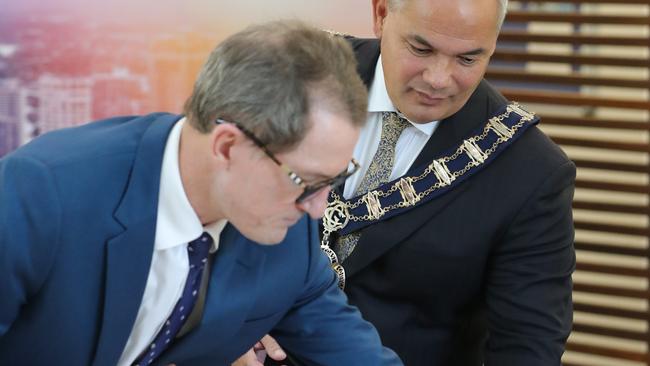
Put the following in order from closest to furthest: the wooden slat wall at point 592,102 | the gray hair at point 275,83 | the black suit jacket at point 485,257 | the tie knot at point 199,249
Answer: the gray hair at point 275,83, the tie knot at point 199,249, the black suit jacket at point 485,257, the wooden slat wall at point 592,102

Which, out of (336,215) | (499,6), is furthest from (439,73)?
(336,215)

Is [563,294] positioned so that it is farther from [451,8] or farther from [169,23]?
[169,23]

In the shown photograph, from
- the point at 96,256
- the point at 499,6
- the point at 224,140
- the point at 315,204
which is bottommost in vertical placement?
the point at 96,256

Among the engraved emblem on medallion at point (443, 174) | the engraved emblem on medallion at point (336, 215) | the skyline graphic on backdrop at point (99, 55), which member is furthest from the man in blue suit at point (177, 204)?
the skyline graphic on backdrop at point (99, 55)

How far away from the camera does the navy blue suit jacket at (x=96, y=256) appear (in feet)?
5.06

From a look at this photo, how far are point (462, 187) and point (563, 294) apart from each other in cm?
32

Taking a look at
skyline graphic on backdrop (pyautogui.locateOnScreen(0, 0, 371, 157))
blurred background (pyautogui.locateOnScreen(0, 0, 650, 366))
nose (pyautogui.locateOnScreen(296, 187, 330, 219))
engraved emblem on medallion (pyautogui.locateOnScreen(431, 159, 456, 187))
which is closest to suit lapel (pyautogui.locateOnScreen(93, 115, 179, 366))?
nose (pyautogui.locateOnScreen(296, 187, 330, 219))

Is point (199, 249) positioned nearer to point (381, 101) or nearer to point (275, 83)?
point (275, 83)

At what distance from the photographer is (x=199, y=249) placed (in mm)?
1750

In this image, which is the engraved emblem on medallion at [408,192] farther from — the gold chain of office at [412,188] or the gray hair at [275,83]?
the gray hair at [275,83]

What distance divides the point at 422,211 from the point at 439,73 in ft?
1.05

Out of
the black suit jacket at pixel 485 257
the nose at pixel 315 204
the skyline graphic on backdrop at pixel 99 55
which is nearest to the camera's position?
the nose at pixel 315 204

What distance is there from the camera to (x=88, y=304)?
5.41 feet

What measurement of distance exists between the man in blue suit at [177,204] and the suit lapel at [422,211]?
1.42 feet
